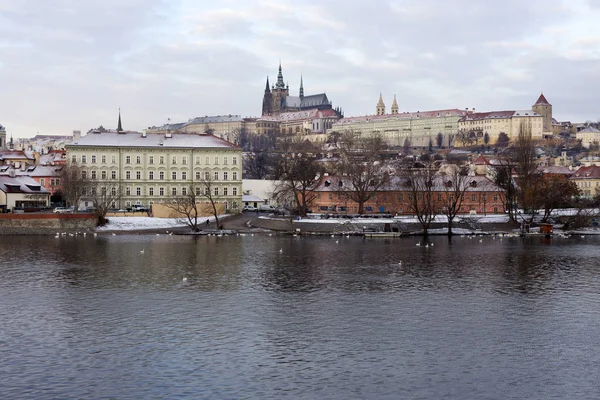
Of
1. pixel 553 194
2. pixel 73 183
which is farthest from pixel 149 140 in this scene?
pixel 553 194

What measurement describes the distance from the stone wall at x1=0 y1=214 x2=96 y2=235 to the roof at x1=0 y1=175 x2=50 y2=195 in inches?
276

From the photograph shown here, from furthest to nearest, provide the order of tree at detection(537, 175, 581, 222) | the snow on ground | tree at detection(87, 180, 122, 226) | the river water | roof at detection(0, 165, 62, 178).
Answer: roof at detection(0, 165, 62, 178) < tree at detection(537, 175, 581, 222) < tree at detection(87, 180, 122, 226) < the snow on ground < the river water

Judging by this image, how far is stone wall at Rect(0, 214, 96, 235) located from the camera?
64750 millimetres

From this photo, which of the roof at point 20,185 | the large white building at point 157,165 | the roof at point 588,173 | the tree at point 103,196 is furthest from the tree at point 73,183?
the roof at point 588,173

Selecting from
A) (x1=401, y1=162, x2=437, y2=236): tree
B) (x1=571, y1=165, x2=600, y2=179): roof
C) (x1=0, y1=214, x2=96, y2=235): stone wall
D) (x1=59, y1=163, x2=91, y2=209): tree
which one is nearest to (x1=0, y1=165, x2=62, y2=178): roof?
(x1=59, y1=163, x2=91, y2=209): tree

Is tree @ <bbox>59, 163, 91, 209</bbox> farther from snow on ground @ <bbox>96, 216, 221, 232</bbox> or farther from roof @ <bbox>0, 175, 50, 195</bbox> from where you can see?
snow on ground @ <bbox>96, 216, 221, 232</bbox>

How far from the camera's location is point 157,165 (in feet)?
257

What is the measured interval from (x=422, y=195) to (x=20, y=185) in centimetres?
4036

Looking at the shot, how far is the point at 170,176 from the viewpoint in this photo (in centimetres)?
7850

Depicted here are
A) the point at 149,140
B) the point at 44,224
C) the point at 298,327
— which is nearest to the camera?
the point at 298,327

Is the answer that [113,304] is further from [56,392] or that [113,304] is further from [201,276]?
[56,392]

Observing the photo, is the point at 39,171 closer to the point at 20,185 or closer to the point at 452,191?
the point at 20,185

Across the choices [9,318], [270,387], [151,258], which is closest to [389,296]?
[270,387]

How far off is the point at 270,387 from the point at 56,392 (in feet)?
17.7
